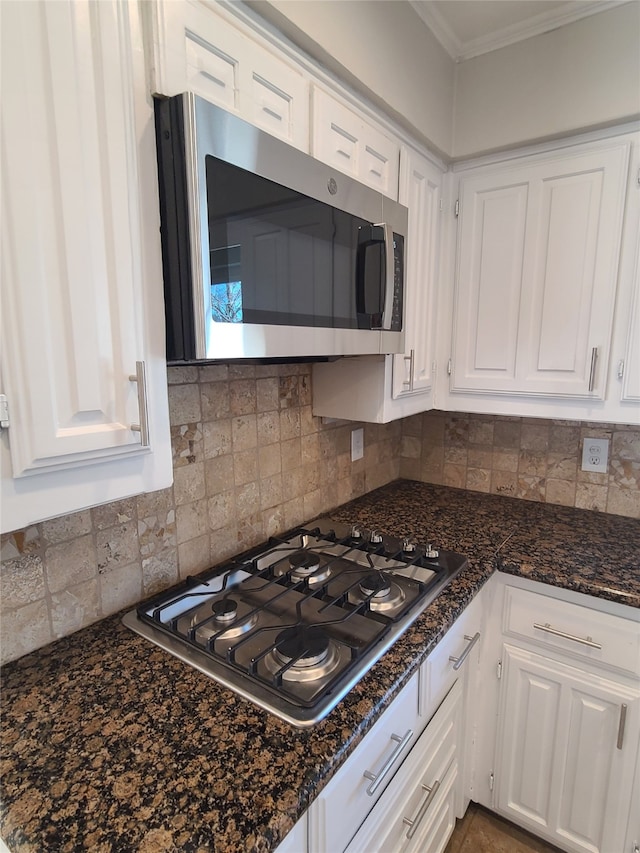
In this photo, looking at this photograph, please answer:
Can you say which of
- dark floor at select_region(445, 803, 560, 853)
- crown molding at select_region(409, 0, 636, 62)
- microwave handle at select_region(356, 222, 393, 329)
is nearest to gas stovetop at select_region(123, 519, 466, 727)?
microwave handle at select_region(356, 222, 393, 329)

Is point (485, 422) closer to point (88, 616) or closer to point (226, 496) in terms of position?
point (226, 496)

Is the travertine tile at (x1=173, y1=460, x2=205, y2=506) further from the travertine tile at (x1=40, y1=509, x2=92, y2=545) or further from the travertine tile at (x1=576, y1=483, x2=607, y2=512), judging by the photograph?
the travertine tile at (x1=576, y1=483, x2=607, y2=512)

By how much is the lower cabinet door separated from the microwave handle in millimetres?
1014

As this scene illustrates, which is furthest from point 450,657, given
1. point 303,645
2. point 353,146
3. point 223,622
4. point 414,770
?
point 353,146

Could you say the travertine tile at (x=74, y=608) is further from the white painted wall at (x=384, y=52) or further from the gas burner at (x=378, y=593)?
→ the white painted wall at (x=384, y=52)

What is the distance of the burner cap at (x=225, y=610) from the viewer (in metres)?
1.03

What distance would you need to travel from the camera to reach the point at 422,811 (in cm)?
112

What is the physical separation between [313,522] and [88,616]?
776mm

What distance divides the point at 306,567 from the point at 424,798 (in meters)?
0.61

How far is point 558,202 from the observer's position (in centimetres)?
148

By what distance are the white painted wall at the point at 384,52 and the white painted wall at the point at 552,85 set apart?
7 centimetres

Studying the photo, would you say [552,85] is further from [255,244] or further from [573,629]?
[573,629]

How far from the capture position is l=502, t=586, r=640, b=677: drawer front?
4.12 ft

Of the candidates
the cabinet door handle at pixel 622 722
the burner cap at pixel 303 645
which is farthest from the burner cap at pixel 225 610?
the cabinet door handle at pixel 622 722
